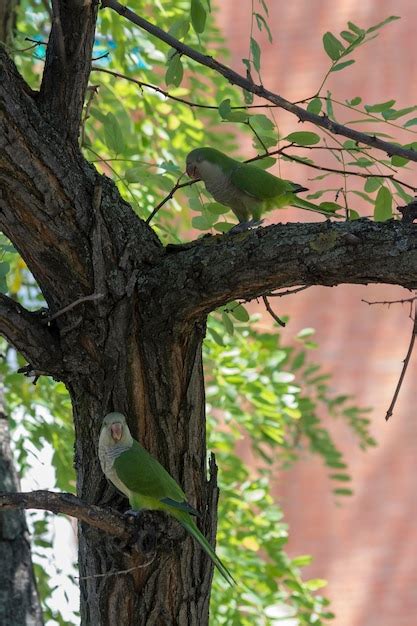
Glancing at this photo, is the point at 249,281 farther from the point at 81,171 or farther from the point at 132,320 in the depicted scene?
the point at 81,171

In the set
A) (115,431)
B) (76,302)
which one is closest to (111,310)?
(76,302)

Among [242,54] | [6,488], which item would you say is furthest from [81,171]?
[242,54]

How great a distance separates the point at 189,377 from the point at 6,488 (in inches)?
30.4

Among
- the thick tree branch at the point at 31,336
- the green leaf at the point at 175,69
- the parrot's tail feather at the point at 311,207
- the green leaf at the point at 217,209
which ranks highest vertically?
the green leaf at the point at 175,69

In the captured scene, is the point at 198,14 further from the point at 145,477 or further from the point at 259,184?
the point at 145,477

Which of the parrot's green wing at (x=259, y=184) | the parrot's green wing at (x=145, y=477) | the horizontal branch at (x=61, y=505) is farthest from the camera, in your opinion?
the parrot's green wing at (x=259, y=184)

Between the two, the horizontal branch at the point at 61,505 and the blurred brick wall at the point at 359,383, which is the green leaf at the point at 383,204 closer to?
the horizontal branch at the point at 61,505

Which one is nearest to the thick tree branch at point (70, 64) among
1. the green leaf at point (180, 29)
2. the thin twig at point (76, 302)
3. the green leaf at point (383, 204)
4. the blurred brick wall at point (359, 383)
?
the green leaf at point (180, 29)

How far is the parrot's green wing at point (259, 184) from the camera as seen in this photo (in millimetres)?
1497

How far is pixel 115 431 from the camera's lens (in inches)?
50.6

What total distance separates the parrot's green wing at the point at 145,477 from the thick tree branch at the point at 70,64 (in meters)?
0.50

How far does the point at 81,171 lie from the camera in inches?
54.1

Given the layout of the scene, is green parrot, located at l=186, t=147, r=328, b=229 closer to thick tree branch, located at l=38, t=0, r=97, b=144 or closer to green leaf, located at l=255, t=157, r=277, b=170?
green leaf, located at l=255, t=157, r=277, b=170

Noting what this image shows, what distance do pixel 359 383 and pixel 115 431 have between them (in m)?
2.79
